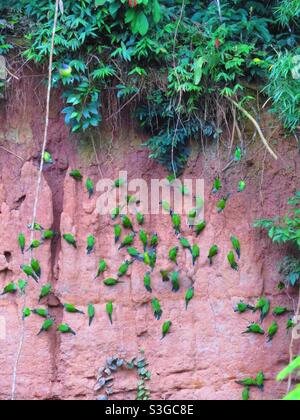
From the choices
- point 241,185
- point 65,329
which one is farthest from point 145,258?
point 241,185

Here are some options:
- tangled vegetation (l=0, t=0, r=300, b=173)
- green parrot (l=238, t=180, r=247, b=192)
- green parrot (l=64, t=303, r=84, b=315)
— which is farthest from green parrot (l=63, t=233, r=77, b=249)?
green parrot (l=238, t=180, r=247, b=192)

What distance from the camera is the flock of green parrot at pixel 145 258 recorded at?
4.70 metres

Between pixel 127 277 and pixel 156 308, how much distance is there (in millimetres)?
337

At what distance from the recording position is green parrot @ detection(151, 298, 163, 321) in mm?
4711

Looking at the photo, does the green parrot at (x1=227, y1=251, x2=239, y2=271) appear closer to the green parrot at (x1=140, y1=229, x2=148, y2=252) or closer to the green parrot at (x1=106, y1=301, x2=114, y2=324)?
the green parrot at (x1=140, y1=229, x2=148, y2=252)

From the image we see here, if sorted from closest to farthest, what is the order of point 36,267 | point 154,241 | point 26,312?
point 26,312, point 36,267, point 154,241

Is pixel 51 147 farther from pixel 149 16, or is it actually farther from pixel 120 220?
pixel 149 16

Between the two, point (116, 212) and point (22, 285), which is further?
point (116, 212)

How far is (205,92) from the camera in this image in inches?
188

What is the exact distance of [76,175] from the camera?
4875mm

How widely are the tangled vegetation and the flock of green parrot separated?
0.43 metres

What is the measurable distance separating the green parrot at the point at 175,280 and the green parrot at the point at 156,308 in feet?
0.56

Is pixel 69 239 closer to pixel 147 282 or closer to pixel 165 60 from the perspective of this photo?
pixel 147 282

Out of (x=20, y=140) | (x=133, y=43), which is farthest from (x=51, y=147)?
(x=133, y=43)
